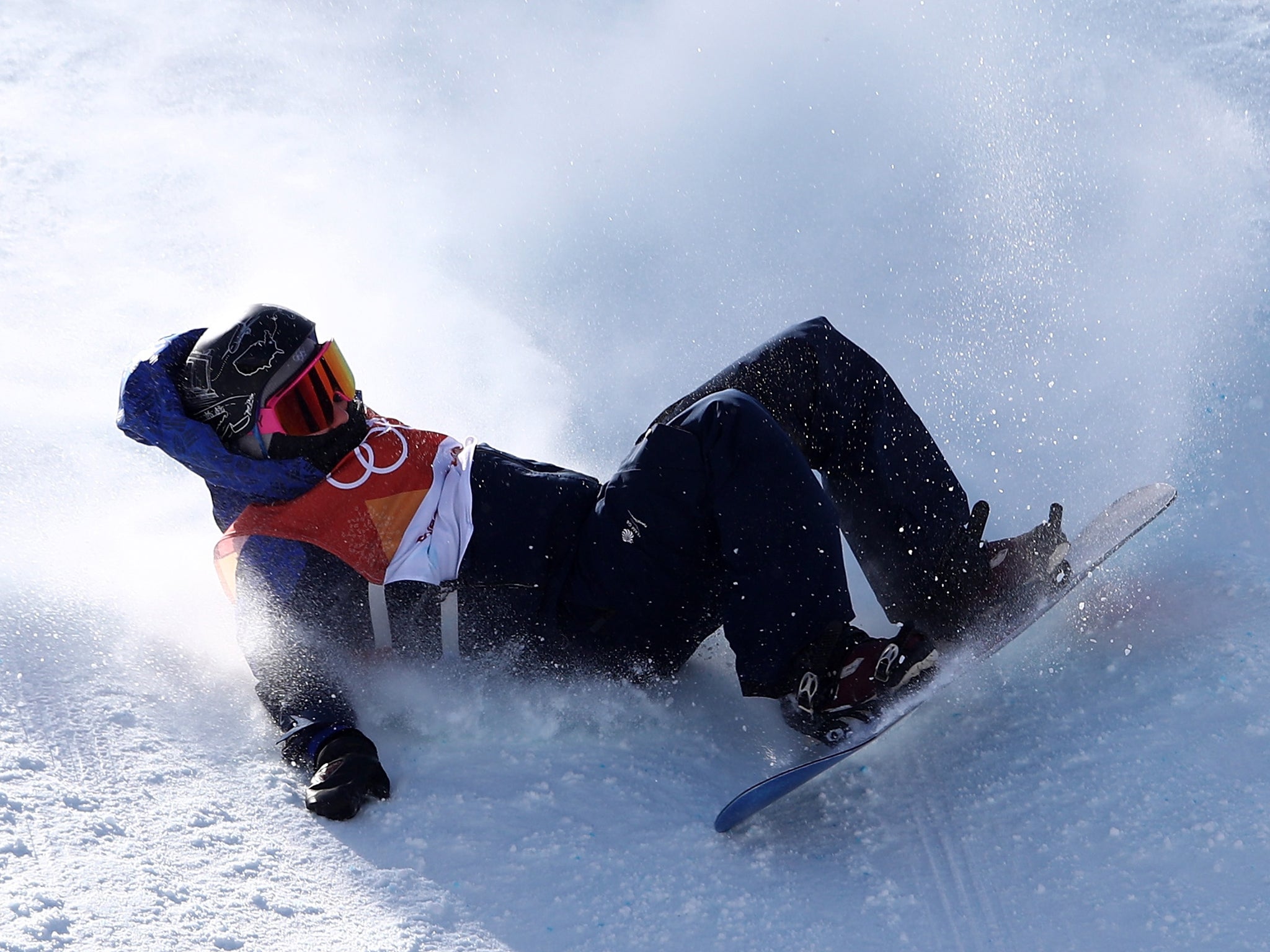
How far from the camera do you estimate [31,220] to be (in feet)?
18.4

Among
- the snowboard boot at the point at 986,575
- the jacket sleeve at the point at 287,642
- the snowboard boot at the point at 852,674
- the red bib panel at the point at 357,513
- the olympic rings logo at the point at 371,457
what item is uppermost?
the olympic rings logo at the point at 371,457

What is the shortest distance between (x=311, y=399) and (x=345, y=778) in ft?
2.61

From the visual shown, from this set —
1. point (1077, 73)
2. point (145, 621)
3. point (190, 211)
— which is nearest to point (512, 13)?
point (190, 211)

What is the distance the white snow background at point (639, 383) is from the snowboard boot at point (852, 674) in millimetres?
162

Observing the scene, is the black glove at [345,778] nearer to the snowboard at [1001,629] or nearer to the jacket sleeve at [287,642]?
the jacket sleeve at [287,642]

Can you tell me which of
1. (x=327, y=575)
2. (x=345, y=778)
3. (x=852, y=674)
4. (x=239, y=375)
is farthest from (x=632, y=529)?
(x=239, y=375)

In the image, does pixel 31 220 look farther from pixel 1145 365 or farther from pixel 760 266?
pixel 1145 365

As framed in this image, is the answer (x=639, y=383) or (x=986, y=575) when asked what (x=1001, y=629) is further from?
(x=639, y=383)

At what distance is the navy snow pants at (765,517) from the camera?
2.27m

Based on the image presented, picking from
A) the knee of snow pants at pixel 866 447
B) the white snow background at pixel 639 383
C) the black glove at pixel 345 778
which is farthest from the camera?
the knee of snow pants at pixel 866 447

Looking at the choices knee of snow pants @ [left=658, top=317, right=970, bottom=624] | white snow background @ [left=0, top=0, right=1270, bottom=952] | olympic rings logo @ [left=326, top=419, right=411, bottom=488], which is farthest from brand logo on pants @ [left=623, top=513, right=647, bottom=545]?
olympic rings logo @ [left=326, top=419, right=411, bottom=488]

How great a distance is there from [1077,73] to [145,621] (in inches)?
189

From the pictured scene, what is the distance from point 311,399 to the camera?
7.91 feet

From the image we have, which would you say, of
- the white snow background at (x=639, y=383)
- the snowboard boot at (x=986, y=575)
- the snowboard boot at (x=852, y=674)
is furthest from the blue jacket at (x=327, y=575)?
the snowboard boot at (x=986, y=575)
